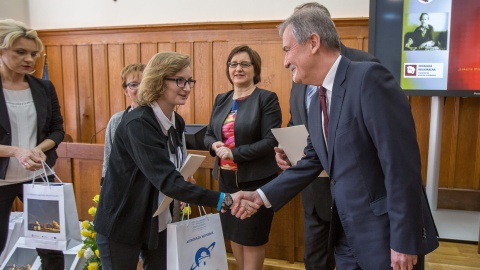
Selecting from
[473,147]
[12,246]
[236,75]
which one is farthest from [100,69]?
[473,147]

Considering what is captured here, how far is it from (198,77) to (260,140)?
8.72ft

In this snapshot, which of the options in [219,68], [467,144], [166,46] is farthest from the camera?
[166,46]

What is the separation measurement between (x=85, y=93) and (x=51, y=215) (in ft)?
12.3

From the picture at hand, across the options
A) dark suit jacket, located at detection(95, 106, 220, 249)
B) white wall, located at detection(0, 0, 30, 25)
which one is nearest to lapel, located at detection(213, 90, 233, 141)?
dark suit jacket, located at detection(95, 106, 220, 249)

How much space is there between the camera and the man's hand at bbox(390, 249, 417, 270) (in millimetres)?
1217

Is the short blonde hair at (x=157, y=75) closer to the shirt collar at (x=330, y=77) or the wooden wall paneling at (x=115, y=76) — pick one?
the shirt collar at (x=330, y=77)

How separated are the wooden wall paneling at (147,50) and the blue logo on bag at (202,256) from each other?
3.65 meters

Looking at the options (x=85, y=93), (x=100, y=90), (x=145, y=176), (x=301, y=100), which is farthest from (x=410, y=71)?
(x=85, y=93)

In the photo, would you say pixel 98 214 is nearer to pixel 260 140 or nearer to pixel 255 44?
pixel 260 140

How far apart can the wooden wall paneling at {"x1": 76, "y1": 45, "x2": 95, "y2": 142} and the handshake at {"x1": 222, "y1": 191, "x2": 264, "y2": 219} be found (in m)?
4.04

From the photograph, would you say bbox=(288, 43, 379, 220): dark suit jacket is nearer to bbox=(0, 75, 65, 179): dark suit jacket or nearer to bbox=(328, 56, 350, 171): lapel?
bbox=(328, 56, 350, 171): lapel

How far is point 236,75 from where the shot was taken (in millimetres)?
2457

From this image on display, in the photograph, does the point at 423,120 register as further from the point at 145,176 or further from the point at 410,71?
the point at 145,176

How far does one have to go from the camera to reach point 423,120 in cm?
402
